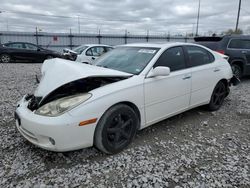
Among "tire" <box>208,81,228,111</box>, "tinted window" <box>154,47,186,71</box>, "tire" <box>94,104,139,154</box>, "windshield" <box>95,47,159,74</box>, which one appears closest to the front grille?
"tire" <box>94,104,139,154</box>

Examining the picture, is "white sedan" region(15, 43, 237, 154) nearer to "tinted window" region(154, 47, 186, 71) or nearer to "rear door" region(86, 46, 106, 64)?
"tinted window" region(154, 47, 186, 71)

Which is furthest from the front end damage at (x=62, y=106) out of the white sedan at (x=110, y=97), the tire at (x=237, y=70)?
the tire at (x=237, y=70)

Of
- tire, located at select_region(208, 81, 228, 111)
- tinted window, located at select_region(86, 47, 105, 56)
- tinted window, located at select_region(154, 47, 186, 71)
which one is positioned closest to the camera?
tinted window, located at select_region(154, 47, 186, 71)

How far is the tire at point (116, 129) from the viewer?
253 cm

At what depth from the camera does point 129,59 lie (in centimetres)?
336

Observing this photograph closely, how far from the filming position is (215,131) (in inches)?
138

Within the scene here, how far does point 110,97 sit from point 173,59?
1.49m

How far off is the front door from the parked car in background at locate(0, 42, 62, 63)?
37.9 ft

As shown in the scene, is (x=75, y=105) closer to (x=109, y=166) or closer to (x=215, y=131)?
(x=109, y=166)

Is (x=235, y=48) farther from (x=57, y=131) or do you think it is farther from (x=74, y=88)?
(x=57, y=131)

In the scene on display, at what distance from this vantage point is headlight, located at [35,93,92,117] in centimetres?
233

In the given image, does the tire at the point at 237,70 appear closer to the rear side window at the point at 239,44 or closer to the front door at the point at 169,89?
the rear side window at the point at 239,44

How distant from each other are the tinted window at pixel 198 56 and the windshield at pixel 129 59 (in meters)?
0.82

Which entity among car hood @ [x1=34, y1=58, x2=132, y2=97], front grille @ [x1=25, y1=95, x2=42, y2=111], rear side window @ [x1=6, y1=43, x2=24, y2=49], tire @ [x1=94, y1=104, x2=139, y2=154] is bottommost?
tire @ [x1=94, y1=104, x2=139, y2=154]
